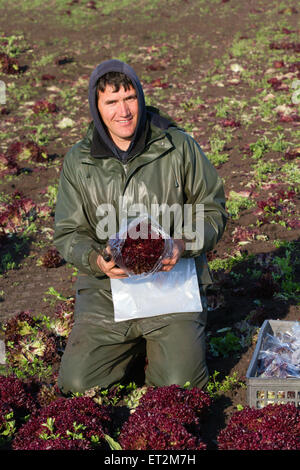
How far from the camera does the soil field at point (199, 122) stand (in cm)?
582

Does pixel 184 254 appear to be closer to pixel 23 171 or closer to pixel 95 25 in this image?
pixel 23 171

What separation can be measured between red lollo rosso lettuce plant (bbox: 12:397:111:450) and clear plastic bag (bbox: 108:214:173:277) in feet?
3.39

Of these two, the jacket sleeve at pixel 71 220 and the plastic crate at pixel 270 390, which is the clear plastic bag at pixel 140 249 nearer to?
the jacket sleeve at pixel 71 220

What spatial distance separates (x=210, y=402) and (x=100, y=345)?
3.48 ft

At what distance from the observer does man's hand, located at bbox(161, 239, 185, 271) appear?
13.4 feet

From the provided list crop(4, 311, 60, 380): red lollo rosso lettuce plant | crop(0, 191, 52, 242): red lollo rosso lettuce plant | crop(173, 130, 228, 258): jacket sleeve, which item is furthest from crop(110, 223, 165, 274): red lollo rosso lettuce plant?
crop(0, 191, 52, 242): red lollo rosso lettuce plant

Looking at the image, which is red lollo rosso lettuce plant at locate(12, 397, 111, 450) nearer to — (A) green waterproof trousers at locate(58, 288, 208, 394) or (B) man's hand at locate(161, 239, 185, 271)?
(A) green waterproof trousers at locate(58, 288, 208, 394)

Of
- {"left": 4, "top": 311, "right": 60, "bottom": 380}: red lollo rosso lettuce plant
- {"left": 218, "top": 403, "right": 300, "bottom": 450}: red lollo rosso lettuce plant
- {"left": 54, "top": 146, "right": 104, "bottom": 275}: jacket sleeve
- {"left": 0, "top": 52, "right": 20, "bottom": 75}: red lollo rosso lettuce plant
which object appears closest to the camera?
{"left": 218, "top": 403, "right": 300, "bottom": 450}: red lollo rosso lettuce plant

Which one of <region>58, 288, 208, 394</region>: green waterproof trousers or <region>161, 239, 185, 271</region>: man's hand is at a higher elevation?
<region>161, 239, 185, 271</region>: man's hand

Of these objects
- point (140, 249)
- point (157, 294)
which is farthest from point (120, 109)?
point (157, 294)

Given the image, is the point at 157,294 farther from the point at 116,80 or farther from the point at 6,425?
the point at 116,80

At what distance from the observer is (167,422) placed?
3.47 meters

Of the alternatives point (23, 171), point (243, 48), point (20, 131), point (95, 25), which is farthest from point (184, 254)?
point (95, 25)

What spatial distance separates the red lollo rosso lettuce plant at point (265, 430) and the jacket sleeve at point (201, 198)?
4.46 feet
